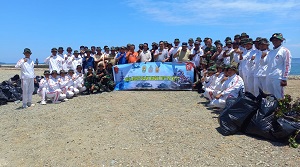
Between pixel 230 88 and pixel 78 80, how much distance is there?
5897 millimetres

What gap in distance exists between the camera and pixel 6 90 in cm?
1131

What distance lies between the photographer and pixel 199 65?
436 inches

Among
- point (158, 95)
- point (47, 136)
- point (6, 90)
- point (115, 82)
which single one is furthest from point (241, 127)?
point (6, 90)

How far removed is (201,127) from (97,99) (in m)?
4.48

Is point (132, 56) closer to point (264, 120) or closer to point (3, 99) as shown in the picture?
point (3, 99)

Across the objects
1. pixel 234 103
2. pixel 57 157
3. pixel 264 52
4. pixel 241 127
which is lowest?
pixel 57 157

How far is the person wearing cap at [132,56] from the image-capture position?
11891 mm

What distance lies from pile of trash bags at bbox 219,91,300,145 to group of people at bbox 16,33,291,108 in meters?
1.19

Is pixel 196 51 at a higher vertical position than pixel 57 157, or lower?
higher

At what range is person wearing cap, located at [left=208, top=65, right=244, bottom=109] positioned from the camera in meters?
7.23

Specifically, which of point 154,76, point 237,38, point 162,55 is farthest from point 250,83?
point 162,55

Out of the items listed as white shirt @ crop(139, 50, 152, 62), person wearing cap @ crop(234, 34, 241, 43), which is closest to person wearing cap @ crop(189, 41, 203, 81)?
white shirt @ crop(139, 50, 152, 62)

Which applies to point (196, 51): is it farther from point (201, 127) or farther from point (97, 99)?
point (201, 127)

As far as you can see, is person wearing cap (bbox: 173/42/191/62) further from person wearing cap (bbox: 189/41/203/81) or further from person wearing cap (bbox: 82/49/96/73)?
person wearing cap (bbox: 82/49/96/73)
